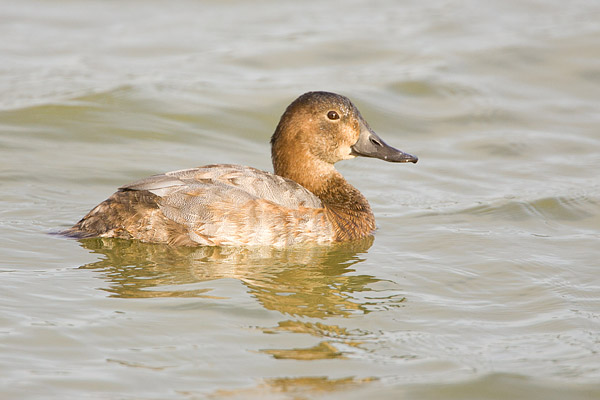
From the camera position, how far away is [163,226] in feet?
22.4

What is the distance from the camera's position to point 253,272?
6480mm

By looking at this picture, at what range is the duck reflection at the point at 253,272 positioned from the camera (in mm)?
5973

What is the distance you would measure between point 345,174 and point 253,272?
131 inches

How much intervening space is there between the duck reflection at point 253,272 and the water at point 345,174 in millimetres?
22

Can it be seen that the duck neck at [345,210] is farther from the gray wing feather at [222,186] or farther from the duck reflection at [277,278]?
the gray wing feather at [222,186]

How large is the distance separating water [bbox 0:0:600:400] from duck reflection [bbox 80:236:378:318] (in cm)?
2

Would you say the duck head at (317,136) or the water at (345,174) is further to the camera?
the duck head at (317,136)

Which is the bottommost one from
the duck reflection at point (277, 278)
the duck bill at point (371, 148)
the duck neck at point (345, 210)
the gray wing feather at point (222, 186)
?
the duck reflection at point (277, 278)

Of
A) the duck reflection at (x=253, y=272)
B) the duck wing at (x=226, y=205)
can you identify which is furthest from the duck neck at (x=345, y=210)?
the duck wing at (x=226, y=205)

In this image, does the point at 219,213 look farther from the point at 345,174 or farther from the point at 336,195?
the point at 345,174

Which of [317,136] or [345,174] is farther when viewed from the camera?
[345,174]

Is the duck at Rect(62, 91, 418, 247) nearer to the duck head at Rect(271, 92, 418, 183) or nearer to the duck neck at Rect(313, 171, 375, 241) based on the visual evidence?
the duck neck at Rect(313, 171, 375, 241)

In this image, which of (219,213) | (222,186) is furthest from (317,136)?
(219,213)

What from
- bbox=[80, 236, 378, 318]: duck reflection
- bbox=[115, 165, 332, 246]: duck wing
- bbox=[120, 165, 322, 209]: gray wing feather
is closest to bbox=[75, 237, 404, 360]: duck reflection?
bbox=[80, 236, 378, 318]: duck reflection
